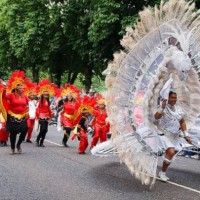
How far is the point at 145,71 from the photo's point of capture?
7973mm

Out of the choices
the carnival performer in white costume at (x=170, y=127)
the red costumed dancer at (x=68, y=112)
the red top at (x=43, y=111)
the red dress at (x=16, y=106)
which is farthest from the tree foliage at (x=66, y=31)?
the carnival performer in white costume at (x=170, y=127)

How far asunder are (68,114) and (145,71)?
19.9ft

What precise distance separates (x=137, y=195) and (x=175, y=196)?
58 cm

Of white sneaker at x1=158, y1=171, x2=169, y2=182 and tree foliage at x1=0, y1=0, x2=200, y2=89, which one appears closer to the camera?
white sneaker at x1=158, y1=171, x2=169, y2=182

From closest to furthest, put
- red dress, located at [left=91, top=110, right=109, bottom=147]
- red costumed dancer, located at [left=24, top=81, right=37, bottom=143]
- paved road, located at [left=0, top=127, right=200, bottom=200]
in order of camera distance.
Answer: paved road, located at [left=0, top=127, right=200, bottom=200] < red dress, located at [left=91, top=110, right=109, bottom=147] < red costumed dancer, located at [left=24, top=81, right=37, bottom=143]

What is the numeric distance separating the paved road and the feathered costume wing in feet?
1.43

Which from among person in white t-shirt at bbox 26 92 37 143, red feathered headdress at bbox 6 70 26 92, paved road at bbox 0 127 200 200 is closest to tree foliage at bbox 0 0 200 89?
person in white t-shirt at bbox 26 92 37 143

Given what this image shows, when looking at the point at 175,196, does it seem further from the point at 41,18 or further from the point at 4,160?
the point at 41,18

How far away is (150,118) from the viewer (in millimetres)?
8094

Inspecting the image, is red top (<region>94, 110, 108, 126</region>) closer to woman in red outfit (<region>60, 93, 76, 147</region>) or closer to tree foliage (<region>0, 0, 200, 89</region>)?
woman in red outfit (<region>60, 93, 76, 147</region>)

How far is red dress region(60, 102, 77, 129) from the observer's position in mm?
13609

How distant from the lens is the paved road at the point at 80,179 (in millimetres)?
7113

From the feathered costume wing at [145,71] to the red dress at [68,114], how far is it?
5.64m

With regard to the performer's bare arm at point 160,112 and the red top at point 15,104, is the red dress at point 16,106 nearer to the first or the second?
the red top at point 15,104
